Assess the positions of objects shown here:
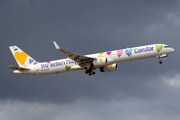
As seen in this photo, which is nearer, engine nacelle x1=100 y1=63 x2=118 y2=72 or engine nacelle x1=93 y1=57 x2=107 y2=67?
engine nacelle x1=93 y1=57 x2=107 y2=67

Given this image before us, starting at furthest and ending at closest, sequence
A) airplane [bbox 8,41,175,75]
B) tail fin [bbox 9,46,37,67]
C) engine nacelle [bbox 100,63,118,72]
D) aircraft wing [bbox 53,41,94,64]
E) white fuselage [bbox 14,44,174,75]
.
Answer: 1. tail fin [bbox 9,46,37,67]
2. engine nacelle [bbox 100,63,118,72]
3. airplane [bbox 8,41,175,75]
4. white fuselage [bbox 14,44,174,75]
5. aircraft wing [bbox 53,41,94,64]

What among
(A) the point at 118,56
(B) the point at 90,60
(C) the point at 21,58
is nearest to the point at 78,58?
(B) the point at 90,60

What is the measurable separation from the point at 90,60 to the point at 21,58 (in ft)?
61.4

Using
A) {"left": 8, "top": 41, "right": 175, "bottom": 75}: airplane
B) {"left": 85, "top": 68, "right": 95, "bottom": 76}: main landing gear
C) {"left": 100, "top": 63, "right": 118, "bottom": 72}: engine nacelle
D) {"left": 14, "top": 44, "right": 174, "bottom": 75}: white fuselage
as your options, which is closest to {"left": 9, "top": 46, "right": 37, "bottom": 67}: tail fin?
{"left": 8, "top": 41, "right": 175, "bottom": 75}: airplane

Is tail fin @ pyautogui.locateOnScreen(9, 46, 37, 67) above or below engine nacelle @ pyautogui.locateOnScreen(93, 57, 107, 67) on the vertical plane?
above

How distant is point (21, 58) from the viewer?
80.2m

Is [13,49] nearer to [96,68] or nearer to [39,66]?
[39,66]

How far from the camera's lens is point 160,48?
71.4 metres

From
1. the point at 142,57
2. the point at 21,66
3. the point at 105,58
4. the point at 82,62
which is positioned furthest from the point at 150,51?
the point at 21,66

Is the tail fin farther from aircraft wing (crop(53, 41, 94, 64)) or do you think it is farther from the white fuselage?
aircraft wing (crop(53, 41, 94, 64))

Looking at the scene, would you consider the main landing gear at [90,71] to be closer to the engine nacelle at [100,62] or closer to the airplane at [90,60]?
the airplane at [90,60]

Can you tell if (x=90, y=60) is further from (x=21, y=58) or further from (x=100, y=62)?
(x=21, y=58)

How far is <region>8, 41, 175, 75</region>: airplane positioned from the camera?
7119 cm

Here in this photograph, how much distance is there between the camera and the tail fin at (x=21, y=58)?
79150 mm
